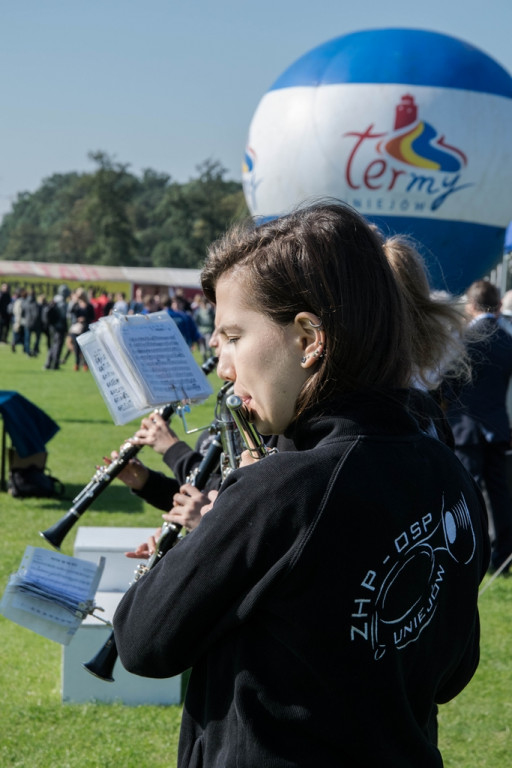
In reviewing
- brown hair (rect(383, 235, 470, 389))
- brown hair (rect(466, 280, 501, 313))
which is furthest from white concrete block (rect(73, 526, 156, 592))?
brown hair (rect(466, 280, 501, 313))

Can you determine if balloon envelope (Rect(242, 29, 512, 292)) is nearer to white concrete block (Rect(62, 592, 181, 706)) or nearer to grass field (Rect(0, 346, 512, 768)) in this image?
grass field (Rect(0, 346, 512, 768))

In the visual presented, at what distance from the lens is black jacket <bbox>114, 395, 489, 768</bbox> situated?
1.26 meters

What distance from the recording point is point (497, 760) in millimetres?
3770

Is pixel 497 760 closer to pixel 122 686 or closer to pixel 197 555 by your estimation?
pixel 122 686

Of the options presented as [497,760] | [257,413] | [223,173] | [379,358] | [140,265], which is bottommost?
[140,265]

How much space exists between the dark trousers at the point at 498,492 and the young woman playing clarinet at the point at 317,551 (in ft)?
16.9

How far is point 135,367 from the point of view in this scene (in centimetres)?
233

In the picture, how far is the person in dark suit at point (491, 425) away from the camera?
6.19 m

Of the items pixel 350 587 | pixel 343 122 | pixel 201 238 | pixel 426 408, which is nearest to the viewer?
pixel 350 587

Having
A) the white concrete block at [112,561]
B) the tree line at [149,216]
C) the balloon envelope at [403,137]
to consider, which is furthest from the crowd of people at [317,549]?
the tree line at [149,216]

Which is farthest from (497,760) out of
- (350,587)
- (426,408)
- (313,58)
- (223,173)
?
(223,173)

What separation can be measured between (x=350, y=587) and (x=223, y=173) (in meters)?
91.7

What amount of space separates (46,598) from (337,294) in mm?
1601

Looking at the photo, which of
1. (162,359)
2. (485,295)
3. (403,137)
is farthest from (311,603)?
(403,137)
